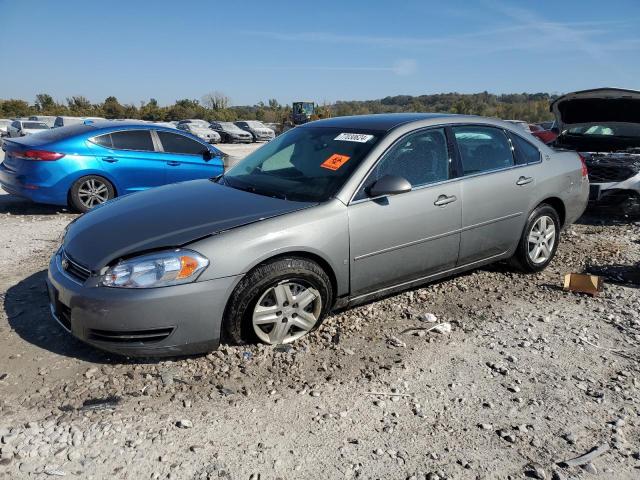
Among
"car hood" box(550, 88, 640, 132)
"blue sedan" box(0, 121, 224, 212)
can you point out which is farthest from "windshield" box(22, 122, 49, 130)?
"car hood" box(550, 88, 640, 132)

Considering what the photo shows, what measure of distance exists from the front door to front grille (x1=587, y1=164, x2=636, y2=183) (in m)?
3.89

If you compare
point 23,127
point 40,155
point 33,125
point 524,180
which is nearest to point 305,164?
point 524,180

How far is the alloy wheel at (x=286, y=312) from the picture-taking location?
331 cm

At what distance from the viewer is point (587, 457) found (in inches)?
96.4

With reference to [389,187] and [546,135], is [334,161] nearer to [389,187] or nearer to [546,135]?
[389,187]

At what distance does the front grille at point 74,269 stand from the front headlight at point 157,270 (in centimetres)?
19

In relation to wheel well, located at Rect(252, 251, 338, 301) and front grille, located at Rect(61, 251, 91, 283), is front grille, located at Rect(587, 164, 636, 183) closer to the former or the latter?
wheel well, located at Rect(252, 251, 338, 301)

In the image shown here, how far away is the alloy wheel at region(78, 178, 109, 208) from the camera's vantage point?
732cm

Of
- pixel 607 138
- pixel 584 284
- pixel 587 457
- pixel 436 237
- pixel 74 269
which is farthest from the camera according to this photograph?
pixel 607 138

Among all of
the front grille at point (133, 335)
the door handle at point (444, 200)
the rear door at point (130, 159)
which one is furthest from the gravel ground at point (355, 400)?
the rear door at point (130, 159)

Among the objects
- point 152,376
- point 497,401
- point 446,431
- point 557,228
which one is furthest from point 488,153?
point 152,376

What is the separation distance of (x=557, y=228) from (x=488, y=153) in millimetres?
1273

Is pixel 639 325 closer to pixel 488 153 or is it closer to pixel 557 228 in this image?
pixel 557 228

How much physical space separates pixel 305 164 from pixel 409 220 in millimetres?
942
